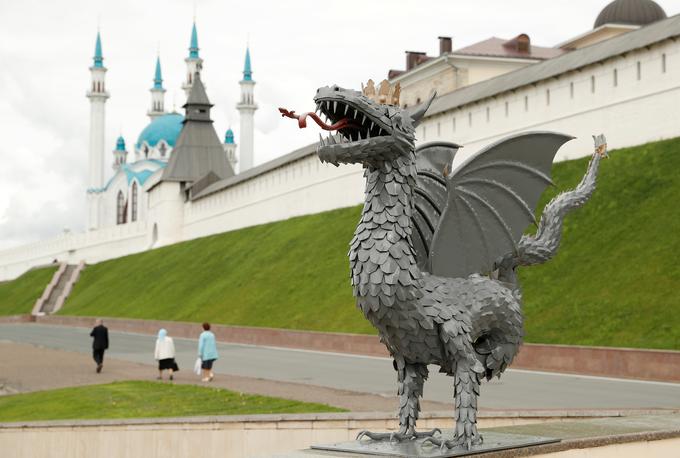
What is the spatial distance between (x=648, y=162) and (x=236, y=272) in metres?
21.6

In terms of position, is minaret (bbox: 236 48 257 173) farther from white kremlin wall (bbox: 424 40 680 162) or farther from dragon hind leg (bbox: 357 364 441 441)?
dragon hind leg (bbox: 357 364 441 441)

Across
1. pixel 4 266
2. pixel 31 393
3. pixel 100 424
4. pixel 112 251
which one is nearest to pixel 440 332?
pixel 100 424

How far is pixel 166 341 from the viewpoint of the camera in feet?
67.9

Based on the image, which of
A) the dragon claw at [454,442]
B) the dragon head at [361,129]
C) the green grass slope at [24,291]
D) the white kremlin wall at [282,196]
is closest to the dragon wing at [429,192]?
the dragon head at [361,129]

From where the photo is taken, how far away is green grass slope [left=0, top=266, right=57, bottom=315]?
64438 millimetres

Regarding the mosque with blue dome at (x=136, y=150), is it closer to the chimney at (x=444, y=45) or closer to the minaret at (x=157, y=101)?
the minaret at (x=157, y=101)

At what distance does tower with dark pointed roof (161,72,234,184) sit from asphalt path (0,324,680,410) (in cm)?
3868

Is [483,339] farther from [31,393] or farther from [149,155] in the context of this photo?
[149,155]

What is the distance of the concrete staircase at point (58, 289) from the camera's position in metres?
61.6

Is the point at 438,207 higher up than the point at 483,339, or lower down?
higher up

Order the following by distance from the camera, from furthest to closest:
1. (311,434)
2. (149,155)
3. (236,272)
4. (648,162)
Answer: (149,155), (236,272), (648,162), (311,434)

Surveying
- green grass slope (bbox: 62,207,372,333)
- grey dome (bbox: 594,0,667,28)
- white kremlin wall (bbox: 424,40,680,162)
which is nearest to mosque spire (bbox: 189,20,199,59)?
green grass slope (bbox: 62,207,372,333)

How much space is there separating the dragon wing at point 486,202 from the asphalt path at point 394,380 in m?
6.26

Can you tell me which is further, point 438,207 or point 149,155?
point 149,155
